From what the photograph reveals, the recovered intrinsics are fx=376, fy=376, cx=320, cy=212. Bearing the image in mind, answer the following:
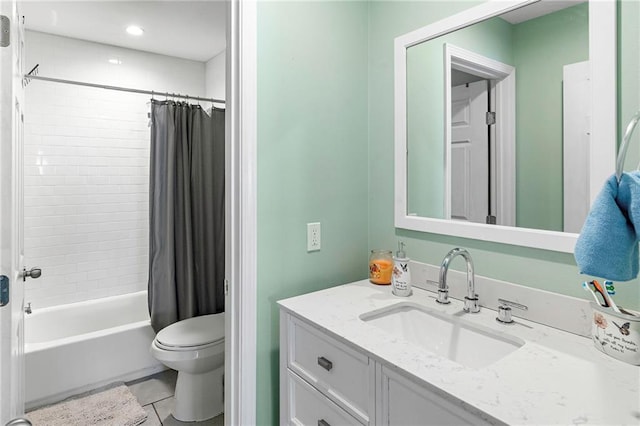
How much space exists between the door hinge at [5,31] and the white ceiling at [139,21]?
1.49 metres

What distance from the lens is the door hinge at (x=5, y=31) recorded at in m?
0.99

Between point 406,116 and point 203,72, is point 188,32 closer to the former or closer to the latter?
point 203,72

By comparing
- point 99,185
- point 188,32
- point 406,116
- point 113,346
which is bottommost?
point 113,346

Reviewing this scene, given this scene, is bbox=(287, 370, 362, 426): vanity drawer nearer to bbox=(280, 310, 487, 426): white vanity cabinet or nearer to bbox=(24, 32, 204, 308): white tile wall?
bbox=(280, 310, 487, 426): white vanity cabinet

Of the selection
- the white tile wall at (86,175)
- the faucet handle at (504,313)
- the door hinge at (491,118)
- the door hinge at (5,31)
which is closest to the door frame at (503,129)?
the door hinge at (491,118)

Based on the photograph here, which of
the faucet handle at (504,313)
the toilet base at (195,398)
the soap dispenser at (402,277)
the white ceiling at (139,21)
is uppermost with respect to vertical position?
the white ceiling at (139,21)

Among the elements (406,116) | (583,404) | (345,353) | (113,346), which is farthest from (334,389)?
(113,346)

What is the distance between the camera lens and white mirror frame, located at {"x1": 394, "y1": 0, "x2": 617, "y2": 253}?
1.00 m

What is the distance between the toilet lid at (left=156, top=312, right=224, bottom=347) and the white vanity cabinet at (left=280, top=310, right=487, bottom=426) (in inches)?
37.3

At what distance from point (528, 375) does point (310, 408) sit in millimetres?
654

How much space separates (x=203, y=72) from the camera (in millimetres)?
3463

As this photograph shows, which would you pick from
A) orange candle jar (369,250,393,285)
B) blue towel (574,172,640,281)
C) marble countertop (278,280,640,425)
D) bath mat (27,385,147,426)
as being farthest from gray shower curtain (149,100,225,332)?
blue towel (574,172,640,281)

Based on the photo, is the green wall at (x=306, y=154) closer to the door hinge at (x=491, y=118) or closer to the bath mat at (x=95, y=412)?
the door hinge at (x=491, y=118)

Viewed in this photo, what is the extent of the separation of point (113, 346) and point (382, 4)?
2.53 metres
